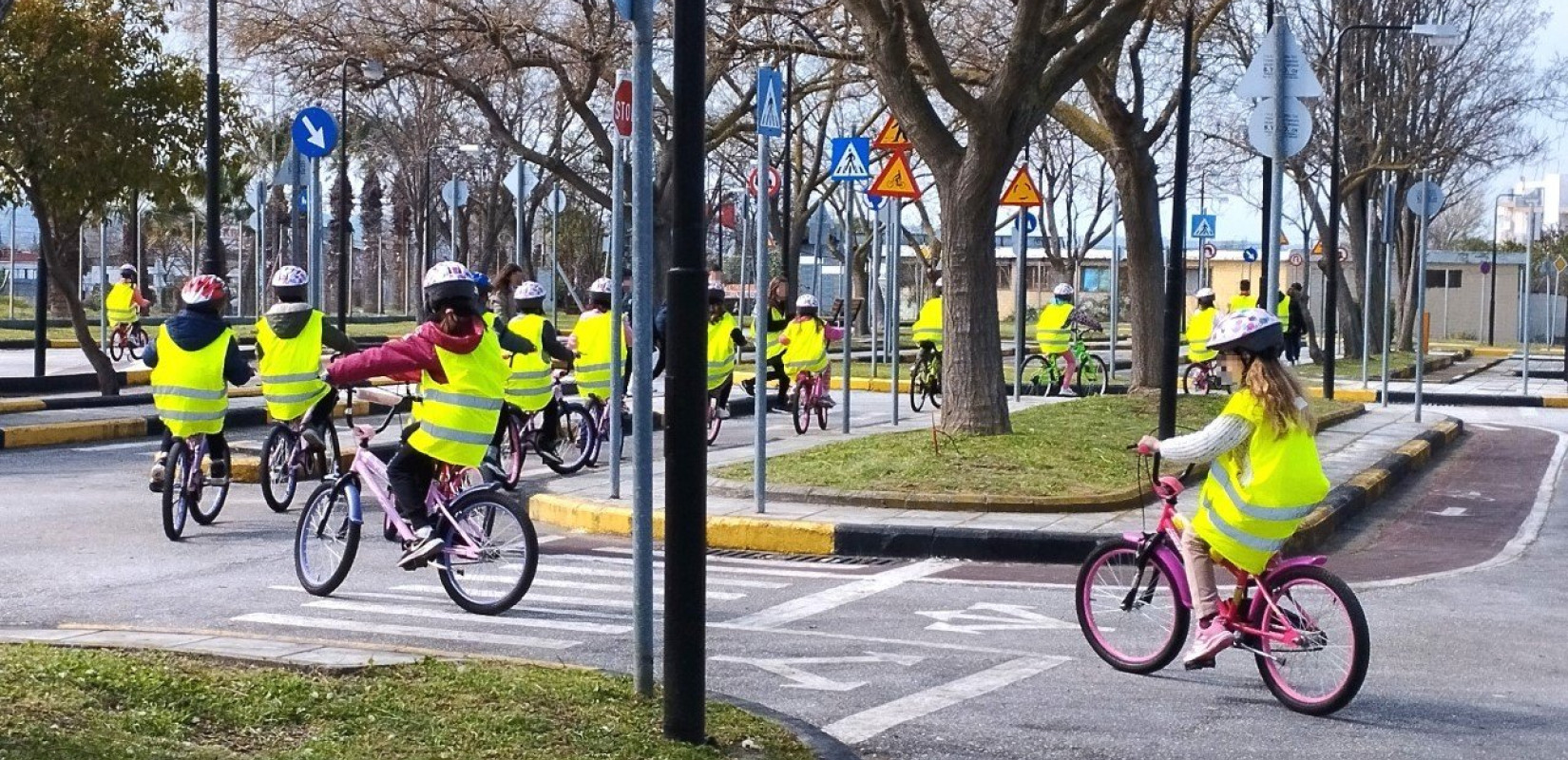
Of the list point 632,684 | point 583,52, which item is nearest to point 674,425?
point 632,684

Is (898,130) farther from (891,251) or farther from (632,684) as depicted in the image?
(632,684)

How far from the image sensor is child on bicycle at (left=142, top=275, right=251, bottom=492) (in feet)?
40.1

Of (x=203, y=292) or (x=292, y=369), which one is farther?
(x=292, y=369)

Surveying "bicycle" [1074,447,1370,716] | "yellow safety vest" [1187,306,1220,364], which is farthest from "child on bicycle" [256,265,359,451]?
"yellow safety vest" [1187,306,1220,364]

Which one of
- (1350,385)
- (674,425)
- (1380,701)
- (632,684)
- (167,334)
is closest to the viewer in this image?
(674,425)

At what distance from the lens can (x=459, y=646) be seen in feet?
27.4

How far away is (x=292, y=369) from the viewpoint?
1301 cm

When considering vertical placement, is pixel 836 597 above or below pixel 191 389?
below

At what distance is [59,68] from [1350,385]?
19914 mm

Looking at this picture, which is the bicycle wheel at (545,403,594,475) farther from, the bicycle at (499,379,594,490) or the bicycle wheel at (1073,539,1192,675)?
the bicycle wheel at (1073,539,1192,675)

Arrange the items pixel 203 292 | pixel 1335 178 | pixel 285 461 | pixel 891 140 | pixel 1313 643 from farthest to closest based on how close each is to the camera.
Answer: pixel 1335 178, pixel 891 140, pixel 285 461, pixel 203 292, pixel 1313 643

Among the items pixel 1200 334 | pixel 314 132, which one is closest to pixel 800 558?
pixel 314 132

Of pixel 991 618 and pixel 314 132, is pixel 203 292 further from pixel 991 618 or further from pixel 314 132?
pixel 991 618

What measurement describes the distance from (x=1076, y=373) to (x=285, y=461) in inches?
607
